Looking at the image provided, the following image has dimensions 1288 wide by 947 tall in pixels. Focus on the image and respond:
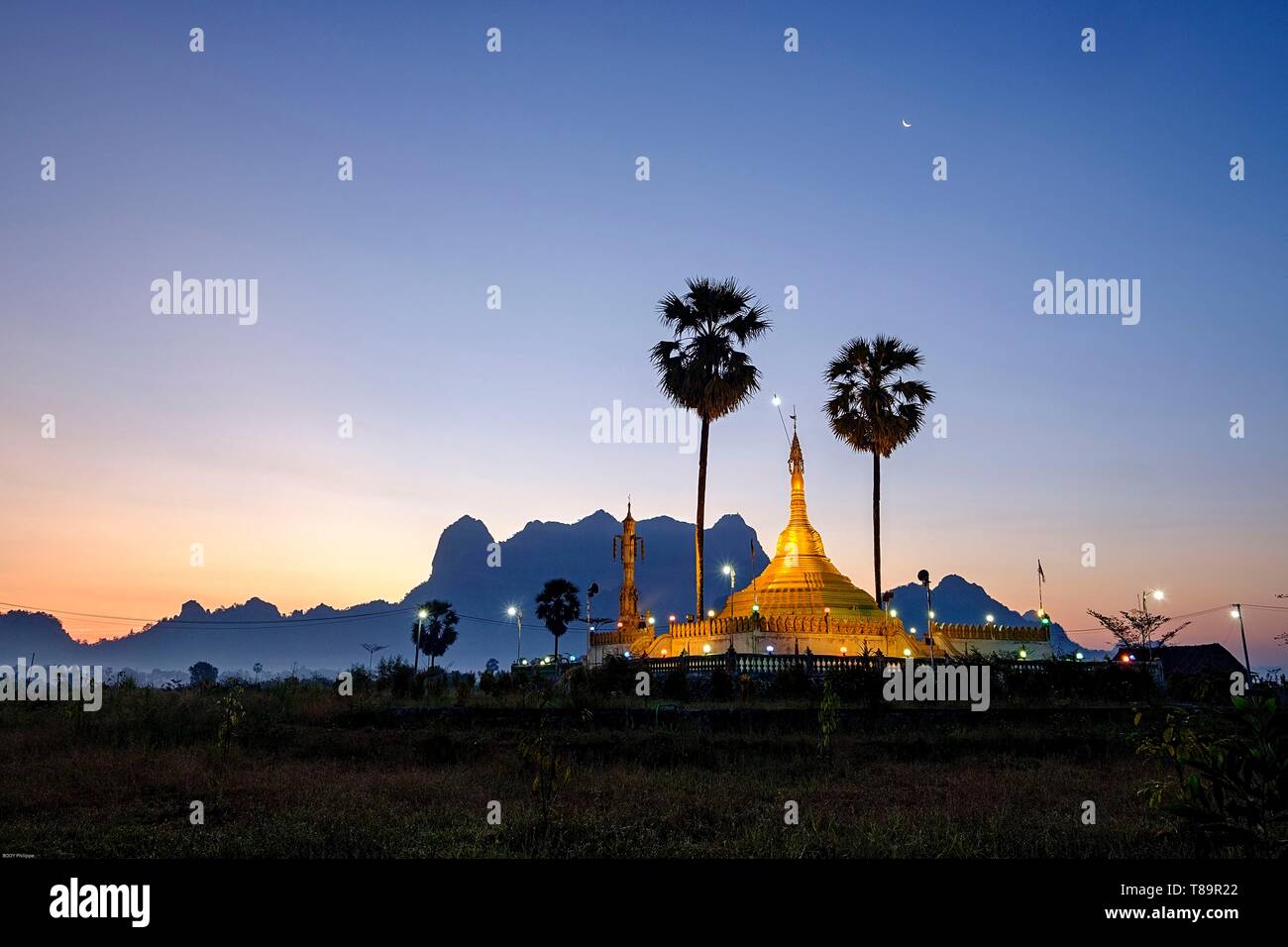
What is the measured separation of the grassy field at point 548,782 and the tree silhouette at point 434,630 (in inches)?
2655

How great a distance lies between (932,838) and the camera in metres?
10.1

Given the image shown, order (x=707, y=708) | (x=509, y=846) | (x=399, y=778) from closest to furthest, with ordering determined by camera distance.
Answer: (x=509, y=846) → (x=399, y=778) → (x=707, y=708)

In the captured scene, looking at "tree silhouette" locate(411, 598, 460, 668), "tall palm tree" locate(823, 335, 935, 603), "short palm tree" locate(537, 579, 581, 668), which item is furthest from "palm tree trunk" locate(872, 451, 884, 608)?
"tree silhouette" locate(411, 598, 460, 668)

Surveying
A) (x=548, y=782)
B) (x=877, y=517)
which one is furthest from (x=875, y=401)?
(x=548, y=782)

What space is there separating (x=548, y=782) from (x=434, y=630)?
87738 millimetres

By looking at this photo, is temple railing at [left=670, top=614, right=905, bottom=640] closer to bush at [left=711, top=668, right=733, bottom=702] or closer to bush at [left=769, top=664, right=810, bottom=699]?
bush at [left=769, top=664, right=810, bottom=699]

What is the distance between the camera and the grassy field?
10.1 meters

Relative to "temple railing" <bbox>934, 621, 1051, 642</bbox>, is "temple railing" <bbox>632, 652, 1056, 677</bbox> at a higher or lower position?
higher

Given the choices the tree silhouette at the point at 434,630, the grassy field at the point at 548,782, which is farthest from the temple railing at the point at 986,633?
the tree silhouette at the point at 434,630

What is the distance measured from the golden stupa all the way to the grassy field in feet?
87.0

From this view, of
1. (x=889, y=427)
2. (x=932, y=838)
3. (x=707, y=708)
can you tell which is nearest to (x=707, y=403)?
(x=889, y=427)

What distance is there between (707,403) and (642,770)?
28175 mm
